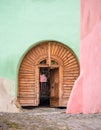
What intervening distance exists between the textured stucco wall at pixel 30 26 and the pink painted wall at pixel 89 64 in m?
4.92

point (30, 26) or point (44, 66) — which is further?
point (44, 66)

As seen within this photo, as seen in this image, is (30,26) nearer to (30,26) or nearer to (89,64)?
(30,26)

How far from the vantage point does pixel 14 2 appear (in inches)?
493

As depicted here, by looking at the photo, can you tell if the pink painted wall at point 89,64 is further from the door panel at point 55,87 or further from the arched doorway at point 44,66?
the door panel at point 55,87

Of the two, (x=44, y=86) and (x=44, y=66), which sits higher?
(x=44, y=66)

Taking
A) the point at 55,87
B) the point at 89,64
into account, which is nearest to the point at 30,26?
the point at 55,87

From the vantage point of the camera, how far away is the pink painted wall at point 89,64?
5.99 metres

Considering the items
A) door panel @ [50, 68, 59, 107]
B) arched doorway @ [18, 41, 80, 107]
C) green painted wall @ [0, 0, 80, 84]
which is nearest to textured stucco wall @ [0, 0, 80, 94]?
green painted wall @ [0, 0, 80, 84]

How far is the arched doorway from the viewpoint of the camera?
13008 mm

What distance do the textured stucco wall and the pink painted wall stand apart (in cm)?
492

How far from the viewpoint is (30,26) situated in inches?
489

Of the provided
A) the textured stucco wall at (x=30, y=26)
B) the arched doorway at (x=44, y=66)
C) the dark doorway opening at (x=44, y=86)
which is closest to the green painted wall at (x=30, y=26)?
the textured stucco wall at (x=30, y=26)

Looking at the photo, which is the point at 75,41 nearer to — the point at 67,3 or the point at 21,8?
the point at 67,3

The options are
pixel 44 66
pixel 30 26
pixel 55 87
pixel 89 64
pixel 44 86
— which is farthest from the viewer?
pixel 44 86
